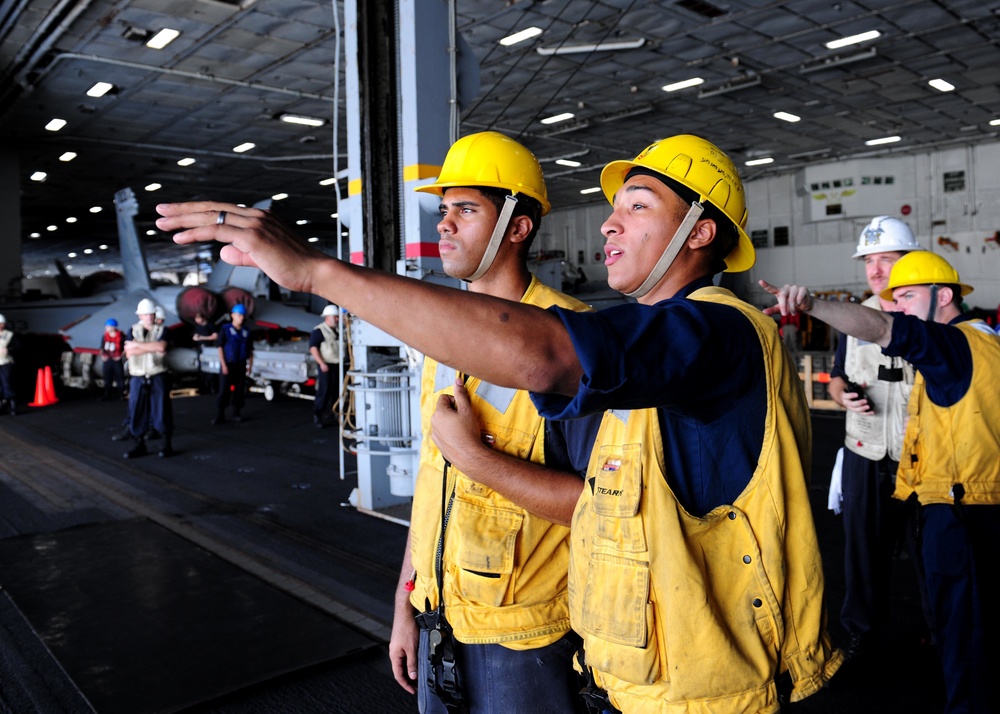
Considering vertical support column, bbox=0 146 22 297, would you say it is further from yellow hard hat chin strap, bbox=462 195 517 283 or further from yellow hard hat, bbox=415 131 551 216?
yellow hard hat chin strap, bbox=462 195 517 283

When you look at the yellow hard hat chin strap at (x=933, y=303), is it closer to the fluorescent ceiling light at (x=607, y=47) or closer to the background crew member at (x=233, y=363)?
the fluorescent ceiling light at (x=607, y=47)

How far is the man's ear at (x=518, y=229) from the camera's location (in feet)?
7.32

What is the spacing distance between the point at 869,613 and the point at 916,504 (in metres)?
0.76

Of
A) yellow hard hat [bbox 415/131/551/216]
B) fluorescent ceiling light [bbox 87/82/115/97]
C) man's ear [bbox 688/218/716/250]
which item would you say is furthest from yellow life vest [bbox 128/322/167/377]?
man's ear [bbox 688/218/716/250]

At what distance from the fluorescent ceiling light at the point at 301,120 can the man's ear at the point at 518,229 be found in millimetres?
17042

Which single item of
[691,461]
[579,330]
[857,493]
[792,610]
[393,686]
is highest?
[579,330]

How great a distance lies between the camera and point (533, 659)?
1.80m

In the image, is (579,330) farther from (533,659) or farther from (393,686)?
(393,686)

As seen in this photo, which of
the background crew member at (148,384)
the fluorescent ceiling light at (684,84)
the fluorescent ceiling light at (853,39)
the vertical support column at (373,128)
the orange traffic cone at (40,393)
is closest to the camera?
the vertical support column at (373,128)

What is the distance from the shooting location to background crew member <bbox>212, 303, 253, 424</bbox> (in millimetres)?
12531

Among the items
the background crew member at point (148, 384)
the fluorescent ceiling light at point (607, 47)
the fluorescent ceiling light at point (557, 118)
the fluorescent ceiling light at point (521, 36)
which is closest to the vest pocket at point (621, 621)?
the background crew member at point (148, 384)

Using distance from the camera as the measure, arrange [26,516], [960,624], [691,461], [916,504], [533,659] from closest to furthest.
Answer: [691,461], [533,659], [960,624], [916,504], [26,516]

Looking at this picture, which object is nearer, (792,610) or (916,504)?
(792,610)

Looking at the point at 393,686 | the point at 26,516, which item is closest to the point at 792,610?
the point at 393,686
